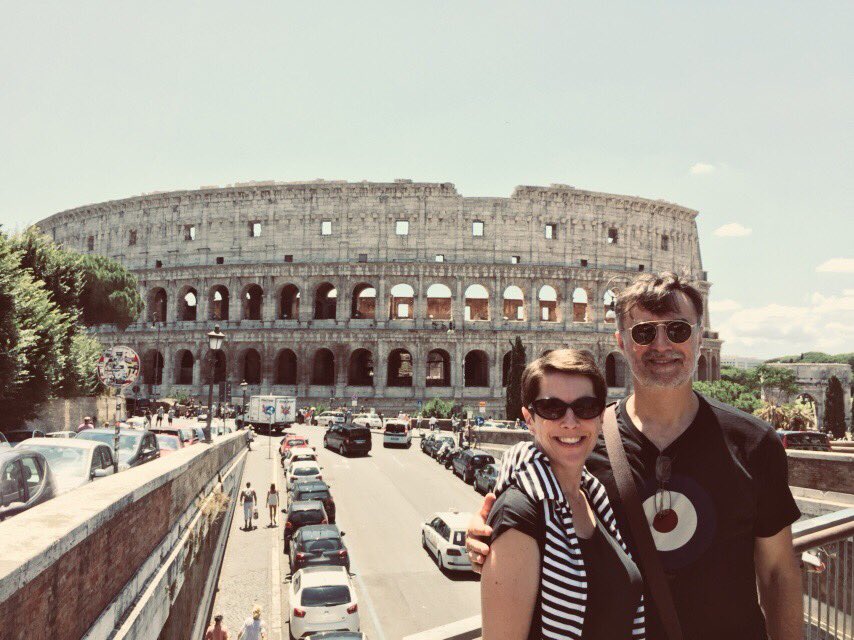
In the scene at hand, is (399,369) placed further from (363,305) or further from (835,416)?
(835,416)

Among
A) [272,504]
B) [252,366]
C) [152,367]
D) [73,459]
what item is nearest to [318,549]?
[73,459]

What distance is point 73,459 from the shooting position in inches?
406

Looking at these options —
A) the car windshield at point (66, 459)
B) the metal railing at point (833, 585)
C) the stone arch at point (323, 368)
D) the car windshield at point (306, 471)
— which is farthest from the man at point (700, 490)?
the stone arch at point (323, 368)

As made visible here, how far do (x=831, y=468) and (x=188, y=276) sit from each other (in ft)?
166

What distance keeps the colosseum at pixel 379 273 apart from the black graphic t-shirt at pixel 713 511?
48.3m

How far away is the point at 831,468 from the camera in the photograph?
15.8 meters

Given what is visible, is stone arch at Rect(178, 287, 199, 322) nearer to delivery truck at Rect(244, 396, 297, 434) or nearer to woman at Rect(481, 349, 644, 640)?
delivery truck at Rect(244, 396, 297, 434)

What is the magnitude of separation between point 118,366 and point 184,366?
51662 mm

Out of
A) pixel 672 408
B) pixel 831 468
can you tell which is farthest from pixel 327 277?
pixel 672 408

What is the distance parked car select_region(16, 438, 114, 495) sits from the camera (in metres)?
9.99

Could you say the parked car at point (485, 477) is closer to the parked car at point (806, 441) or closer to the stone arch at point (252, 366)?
the parked car at point (806, 441)

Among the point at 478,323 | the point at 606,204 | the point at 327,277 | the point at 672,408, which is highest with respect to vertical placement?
the point at 606,204

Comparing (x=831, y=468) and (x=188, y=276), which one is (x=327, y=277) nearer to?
(x=188, y=276)

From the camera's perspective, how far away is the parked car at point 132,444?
43.6 ft
